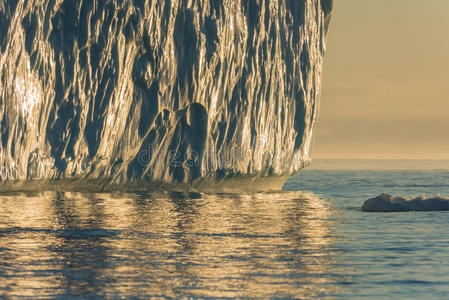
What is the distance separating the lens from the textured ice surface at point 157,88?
2767 cm

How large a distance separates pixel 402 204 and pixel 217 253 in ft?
44.3

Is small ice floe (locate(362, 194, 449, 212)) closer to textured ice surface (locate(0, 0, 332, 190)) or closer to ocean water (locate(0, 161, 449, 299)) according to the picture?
ocean water (locate(0, 161, 449, 299))

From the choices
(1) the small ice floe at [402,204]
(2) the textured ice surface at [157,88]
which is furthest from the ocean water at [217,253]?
(2) the textured ice surface at [157,88]

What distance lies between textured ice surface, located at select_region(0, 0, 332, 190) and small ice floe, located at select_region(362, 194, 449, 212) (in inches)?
401

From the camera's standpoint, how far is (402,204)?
2664cm

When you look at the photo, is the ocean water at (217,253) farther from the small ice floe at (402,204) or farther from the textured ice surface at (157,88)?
the textured ice surface at (157,88)

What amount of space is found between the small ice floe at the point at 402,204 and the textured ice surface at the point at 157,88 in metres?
10.2

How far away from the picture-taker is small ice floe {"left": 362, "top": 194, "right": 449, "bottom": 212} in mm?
26359

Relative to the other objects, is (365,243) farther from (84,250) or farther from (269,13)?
(269,13)

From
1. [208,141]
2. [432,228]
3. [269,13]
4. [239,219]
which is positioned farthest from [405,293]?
[269,13]

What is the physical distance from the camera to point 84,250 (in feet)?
48.4

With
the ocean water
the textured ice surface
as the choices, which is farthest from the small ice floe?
the textured ice surface

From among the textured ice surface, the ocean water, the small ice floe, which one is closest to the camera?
the ocean water

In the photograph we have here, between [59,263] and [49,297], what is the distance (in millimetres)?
2832
